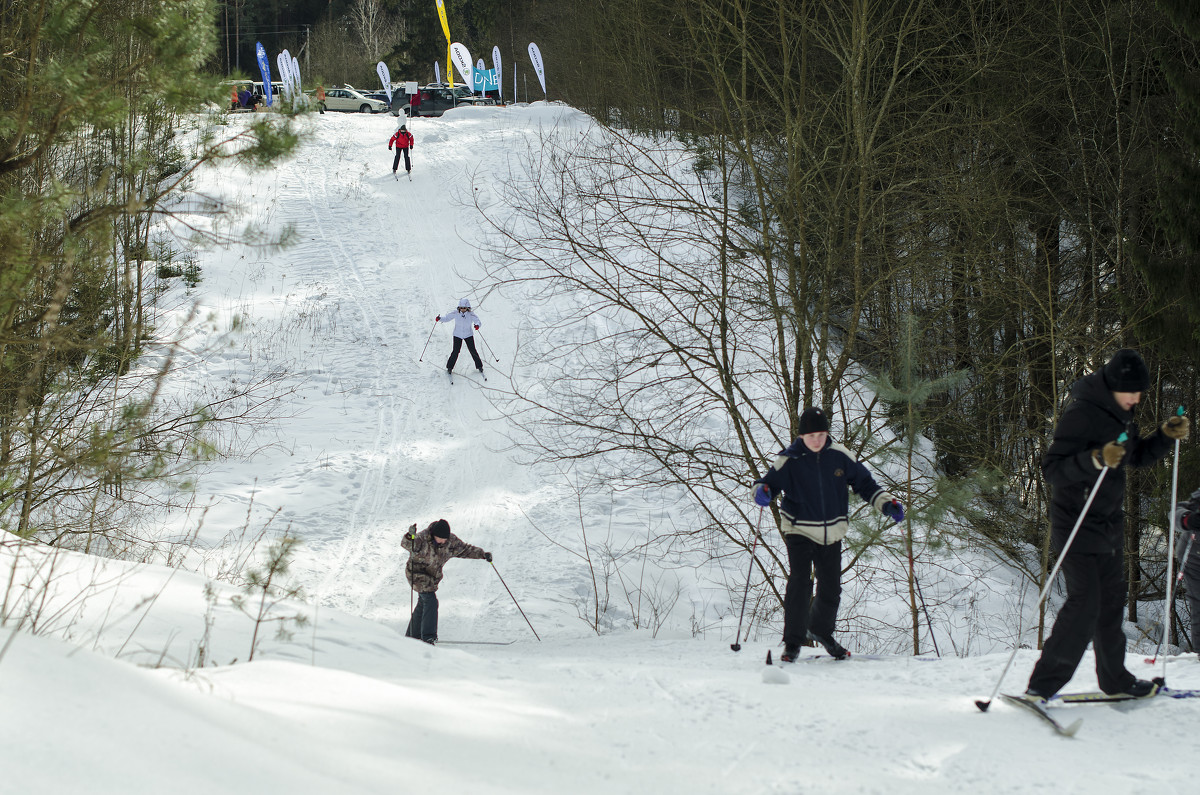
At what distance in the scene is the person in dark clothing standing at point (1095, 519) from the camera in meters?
4.20

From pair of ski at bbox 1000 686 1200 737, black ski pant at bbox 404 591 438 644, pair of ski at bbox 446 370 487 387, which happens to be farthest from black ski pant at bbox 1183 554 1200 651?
pair of ski at bbox 446 370 487 387

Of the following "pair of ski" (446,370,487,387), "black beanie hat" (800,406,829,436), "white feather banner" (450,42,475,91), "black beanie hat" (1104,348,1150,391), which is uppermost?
"white feather banner" (450,42,475,91)

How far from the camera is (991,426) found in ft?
37.1

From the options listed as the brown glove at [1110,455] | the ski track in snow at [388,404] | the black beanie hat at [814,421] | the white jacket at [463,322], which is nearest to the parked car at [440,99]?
the ski track in snow at [388,404]

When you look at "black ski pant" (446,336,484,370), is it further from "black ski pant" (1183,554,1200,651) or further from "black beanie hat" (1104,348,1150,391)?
"black beanie hat" (1104,348,1150,391)

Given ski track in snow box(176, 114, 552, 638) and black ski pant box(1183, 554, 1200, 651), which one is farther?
ski track in snow box(176, 114, 552, 638)

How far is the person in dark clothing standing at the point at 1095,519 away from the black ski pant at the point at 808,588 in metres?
1.62

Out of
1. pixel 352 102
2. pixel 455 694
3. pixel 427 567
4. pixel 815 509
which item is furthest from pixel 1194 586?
pixel 352 102

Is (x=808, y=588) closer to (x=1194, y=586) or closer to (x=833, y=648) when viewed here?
(x=833, y=648)

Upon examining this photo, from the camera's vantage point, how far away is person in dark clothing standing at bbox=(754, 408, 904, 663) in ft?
18.6

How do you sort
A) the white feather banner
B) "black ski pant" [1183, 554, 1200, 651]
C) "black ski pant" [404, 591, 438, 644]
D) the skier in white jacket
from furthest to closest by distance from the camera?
1. the white feather banner
2. the skier in white jacket
3. "black ski pant" [404, 591, 438, 644]
4. "black ski pant" [1183, 554, 1200, 651]

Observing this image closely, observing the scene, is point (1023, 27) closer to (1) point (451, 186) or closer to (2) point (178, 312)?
Result: (2) point (178, 312)

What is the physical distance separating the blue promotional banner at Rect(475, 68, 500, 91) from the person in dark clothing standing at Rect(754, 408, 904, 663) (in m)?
36.4

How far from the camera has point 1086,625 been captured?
4.23 m
